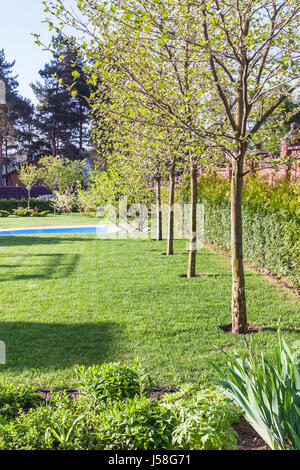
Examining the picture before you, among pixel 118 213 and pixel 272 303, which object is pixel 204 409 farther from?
pixel 118 213

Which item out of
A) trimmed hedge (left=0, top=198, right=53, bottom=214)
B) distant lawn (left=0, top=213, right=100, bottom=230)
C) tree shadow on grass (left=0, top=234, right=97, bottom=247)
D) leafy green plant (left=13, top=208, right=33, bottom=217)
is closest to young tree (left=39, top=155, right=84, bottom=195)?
trimmed hedge (left=0, top=198, right=53, bottom=214)

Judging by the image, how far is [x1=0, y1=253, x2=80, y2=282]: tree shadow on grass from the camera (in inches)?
321

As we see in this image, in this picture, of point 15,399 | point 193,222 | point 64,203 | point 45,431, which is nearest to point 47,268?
point 193,222

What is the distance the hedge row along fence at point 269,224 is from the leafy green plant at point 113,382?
4331 mm

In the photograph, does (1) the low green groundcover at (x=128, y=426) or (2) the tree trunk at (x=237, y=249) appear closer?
(1) the low green groundcover at (x=128, y=426)

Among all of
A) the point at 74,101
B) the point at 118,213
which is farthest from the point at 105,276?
the point at 74,101

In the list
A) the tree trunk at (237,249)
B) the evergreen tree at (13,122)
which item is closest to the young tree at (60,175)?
the evergreen tree at (13,122)

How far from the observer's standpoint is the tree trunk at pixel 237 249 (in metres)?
4.68

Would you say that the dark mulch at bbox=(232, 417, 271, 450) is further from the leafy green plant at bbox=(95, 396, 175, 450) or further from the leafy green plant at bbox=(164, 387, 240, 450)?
the leafy green plant at bbox=(95, 396, 175, 450)

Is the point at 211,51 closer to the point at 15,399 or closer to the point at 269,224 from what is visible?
the point at 15,399

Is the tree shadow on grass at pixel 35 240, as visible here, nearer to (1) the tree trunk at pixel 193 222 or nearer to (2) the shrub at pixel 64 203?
(1) the tree trunk at pixel 193 222

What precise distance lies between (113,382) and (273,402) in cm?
120

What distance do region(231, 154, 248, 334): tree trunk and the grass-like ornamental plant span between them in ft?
7.70

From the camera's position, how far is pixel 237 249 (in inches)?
187
